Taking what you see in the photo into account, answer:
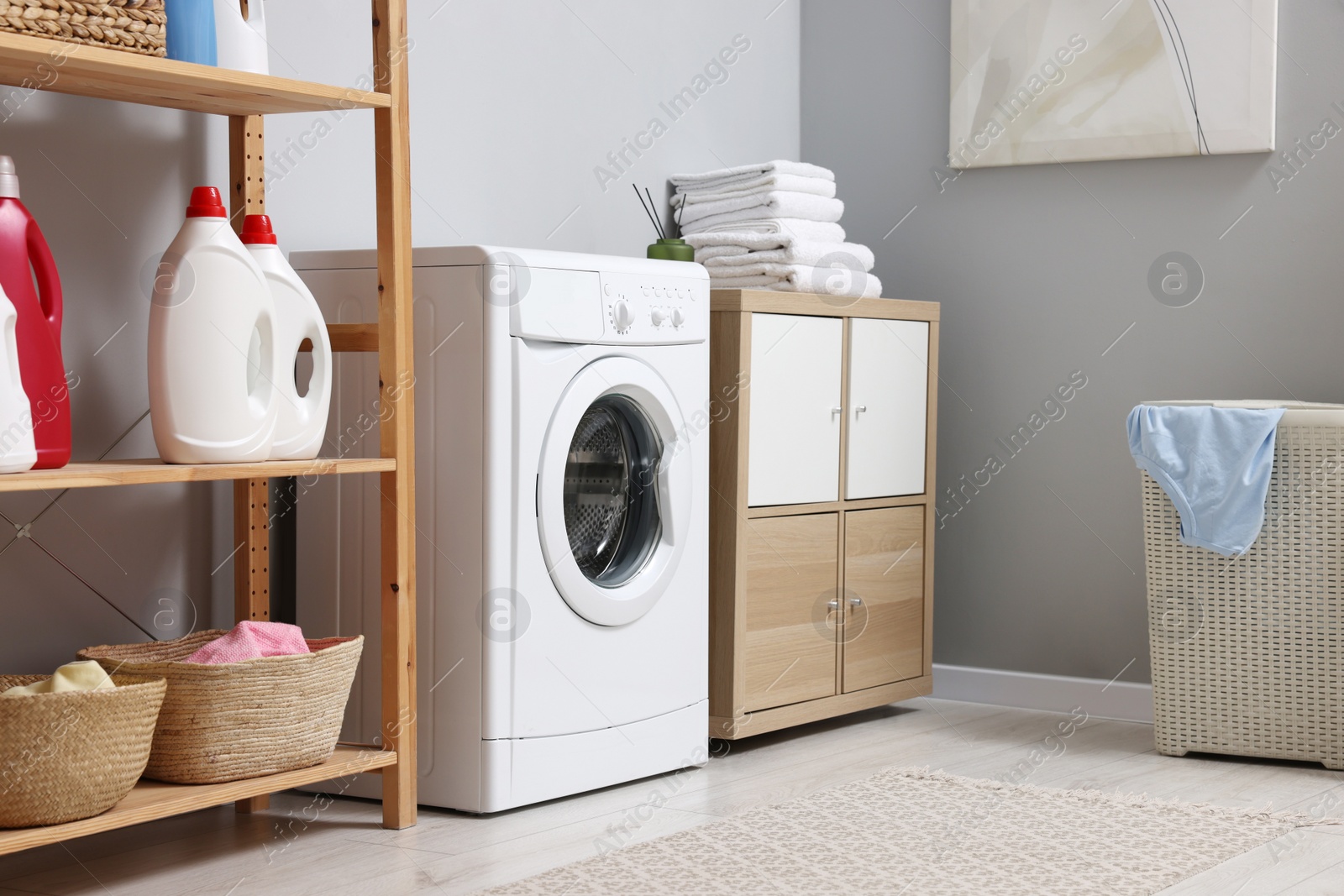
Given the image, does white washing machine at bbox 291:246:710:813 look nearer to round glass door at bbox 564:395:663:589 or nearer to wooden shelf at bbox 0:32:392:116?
round glass door at bbox 564:395:663:589

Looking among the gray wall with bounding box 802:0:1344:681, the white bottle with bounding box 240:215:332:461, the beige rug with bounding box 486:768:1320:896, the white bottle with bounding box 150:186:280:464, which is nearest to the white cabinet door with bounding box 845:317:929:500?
the gray wall with bounding box 802:0:1344:681

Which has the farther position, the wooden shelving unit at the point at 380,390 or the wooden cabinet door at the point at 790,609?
the wooden cabinet door at the point at 790,609

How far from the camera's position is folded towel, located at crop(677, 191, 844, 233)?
9.97 feet

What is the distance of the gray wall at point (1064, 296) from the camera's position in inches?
119

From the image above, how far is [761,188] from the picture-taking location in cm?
307

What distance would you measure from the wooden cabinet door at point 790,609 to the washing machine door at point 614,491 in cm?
30

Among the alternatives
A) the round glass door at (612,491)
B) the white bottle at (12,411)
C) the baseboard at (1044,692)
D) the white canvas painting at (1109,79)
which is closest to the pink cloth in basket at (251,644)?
the white bottle at (12,411)

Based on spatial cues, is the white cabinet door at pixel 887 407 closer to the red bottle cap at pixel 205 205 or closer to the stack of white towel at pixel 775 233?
the stack of white towel at pixel 775 233

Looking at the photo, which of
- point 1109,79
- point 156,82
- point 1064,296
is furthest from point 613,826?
point 1109,79

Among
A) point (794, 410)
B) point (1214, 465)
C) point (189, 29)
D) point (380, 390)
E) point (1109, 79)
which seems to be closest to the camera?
point (189, 29)

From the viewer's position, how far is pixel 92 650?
1.96 m

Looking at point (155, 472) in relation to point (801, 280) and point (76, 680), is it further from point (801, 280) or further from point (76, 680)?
point (801, 280)

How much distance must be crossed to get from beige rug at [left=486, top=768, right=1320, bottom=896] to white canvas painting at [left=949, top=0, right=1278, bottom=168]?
1.52 meters

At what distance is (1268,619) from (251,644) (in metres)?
1.80
